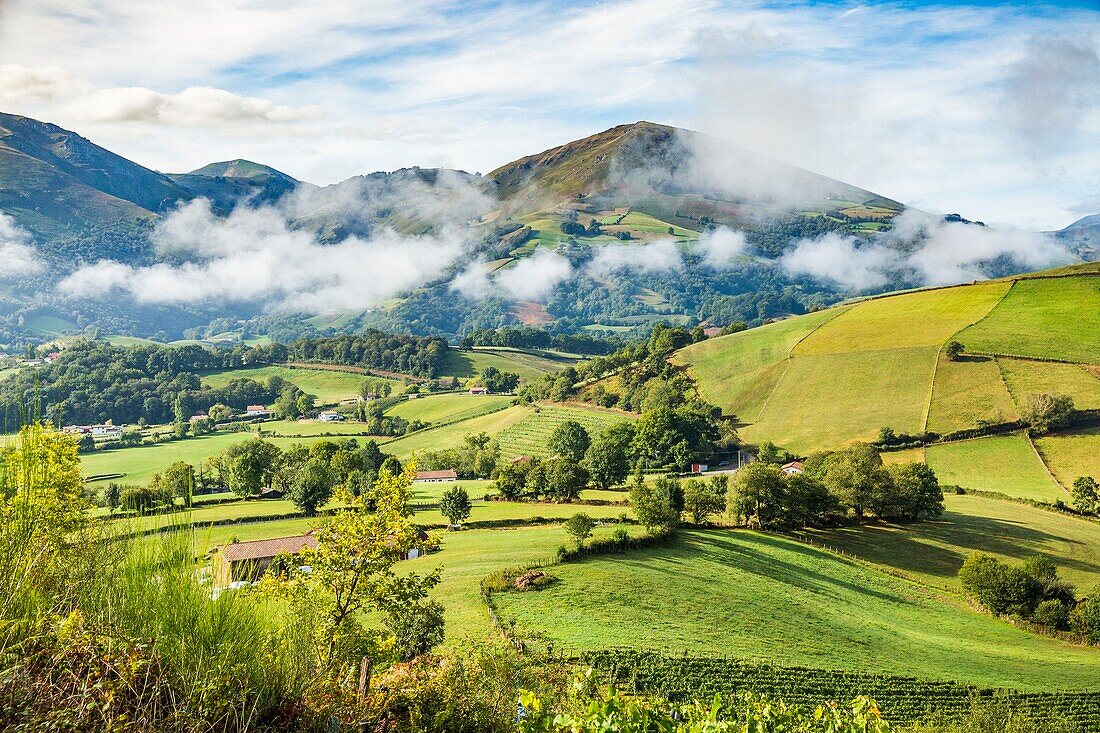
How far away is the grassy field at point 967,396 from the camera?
82312 millimetres

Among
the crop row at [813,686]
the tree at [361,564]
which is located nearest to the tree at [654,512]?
the crop row at [813,686]

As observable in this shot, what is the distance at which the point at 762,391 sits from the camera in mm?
109625

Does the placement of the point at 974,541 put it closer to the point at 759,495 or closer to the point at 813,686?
the point at 759,495

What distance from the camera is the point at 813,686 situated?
29.0 metres

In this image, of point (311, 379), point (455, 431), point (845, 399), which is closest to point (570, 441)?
point (455, 431)

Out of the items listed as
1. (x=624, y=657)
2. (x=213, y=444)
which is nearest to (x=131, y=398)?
(x=213, y=444)

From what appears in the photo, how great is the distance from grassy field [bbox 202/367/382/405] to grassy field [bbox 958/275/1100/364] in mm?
122012

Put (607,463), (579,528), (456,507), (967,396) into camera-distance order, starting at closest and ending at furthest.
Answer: (579,528)
(456,507)
(607,463)
(967,396)

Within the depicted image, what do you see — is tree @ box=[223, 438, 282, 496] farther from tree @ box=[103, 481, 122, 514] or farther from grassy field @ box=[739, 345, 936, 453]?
grassy field @ box=[739, 345, 936, 453]

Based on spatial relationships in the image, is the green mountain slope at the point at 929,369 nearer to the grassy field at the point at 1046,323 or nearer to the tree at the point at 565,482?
the grassy field at the point at 1046,323

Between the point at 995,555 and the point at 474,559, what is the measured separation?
4250 cm

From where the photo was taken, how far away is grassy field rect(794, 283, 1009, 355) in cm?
10625

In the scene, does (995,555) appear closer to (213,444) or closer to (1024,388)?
(1024,388)

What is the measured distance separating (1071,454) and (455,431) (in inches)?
3398
